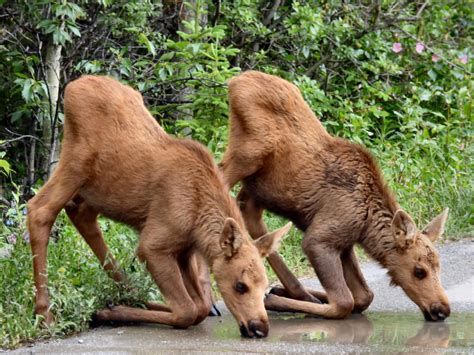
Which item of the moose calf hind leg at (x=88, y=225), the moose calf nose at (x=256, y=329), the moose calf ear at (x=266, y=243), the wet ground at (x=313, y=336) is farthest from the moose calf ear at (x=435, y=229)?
the moose calf hind leg at (x=88, y=225)

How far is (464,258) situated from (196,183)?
12.5 ft

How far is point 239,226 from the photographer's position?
7367 millimetres

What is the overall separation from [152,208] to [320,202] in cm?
149

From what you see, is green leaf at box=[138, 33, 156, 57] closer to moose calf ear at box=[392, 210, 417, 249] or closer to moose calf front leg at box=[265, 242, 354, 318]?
moose calf front leg at box=[265, 242, 354, 318]

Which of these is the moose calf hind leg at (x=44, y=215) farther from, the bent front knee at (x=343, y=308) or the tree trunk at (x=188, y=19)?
the tree trunk at (x=188, y=19)

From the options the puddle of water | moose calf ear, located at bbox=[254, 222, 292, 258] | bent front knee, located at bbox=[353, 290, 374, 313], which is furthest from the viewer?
bent front knee, located at bbox=[353, 290, 374, 313]

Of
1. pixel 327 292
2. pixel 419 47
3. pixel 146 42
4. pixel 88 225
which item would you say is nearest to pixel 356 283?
pixel 327 292

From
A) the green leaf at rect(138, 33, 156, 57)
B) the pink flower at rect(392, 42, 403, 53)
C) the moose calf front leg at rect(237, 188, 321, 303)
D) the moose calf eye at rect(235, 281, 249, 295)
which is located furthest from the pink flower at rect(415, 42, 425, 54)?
the moose calf eye at rect(235, 281, 249, 295)

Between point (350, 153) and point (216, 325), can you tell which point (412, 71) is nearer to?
point (350, 153)

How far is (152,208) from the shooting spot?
7586 millimetres

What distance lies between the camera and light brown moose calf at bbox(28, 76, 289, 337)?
23.9ft

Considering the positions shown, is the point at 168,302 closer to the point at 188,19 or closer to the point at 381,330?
the point at 381,330

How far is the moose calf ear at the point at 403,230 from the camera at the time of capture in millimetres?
8031

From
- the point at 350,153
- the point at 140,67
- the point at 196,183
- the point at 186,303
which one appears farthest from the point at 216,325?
the point at 140,67
